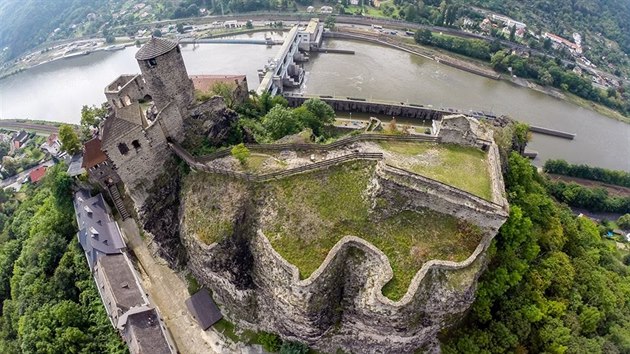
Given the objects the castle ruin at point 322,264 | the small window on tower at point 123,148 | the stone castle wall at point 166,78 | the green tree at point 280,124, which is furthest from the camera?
the green tree at point 280,124

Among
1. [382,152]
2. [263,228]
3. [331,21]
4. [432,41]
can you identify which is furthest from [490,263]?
[331,21]

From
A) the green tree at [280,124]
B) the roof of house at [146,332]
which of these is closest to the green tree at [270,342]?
the roof of house at [146,332]

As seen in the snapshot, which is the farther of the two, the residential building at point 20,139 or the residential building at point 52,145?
the residential building at point 20,139

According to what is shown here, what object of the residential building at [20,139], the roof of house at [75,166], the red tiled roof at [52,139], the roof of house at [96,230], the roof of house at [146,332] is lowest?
the residential building at [20,139]

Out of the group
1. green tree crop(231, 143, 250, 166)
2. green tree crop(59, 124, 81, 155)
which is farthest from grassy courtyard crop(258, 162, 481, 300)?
green tree crop(59, 124, 81, 155)

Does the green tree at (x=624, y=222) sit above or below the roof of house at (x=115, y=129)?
below

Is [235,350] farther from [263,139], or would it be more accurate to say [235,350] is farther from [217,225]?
[263,139]

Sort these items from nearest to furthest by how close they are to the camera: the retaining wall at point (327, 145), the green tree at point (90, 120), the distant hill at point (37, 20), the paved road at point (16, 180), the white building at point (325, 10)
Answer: the retaining wall at point (327, 145) → the green tree at point (90, 120) → the paved road at point (16, 180) → the white building at point (325, 10) → the distant hill at point (37, 20)

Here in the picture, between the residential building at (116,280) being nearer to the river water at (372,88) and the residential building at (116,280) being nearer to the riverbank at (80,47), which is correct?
the river water at (372,88)
